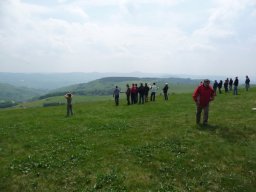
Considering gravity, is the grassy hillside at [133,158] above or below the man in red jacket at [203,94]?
below

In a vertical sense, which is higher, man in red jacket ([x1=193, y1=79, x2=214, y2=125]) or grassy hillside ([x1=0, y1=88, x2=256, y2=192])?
man in red jacket ([x1=193, y1=79, x2=214, y2=125])

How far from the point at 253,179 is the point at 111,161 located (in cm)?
740

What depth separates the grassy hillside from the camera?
1470 cm

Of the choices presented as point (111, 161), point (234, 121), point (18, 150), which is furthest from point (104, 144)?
point (234, 121)

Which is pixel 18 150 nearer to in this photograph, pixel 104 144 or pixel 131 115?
pixel 104 144

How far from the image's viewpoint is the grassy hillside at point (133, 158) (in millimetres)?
14695

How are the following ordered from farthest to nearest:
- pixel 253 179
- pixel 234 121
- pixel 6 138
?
pixel 234 121 < pixel 6 138 < pixel 253 179

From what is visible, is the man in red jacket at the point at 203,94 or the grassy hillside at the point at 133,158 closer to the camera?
the grassy hillside at the point at 133,158

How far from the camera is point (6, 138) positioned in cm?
2362

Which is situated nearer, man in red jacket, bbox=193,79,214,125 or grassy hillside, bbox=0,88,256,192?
grassy hillside, bbox=0,88,256,192

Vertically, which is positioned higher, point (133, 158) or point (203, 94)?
point (203, 94)

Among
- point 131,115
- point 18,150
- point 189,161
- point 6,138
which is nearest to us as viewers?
point 189,161

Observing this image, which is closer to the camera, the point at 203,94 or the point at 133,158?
the point at 133,158

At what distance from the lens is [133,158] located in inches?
693
